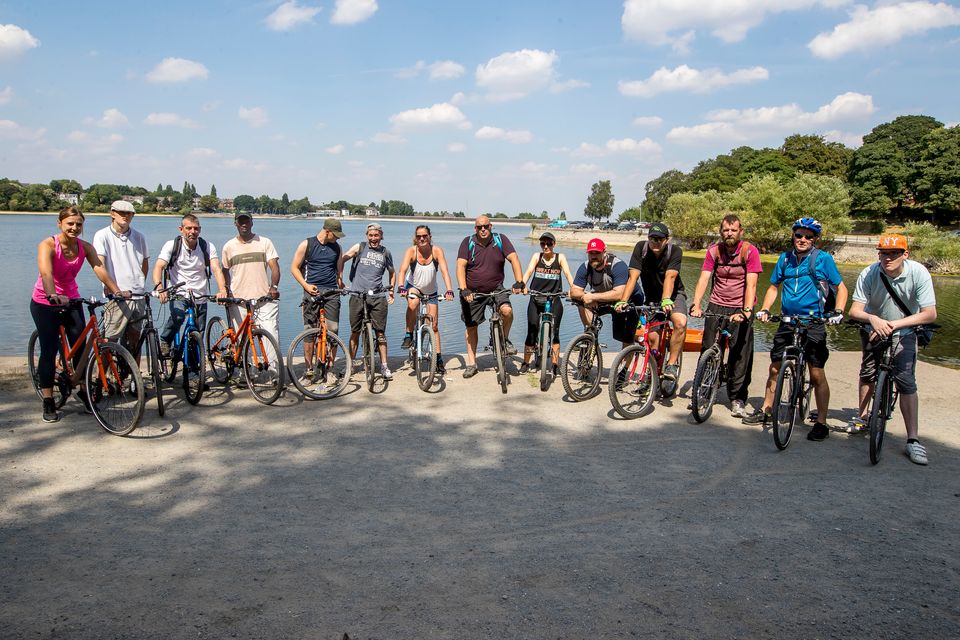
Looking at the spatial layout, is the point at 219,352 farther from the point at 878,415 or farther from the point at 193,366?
the point at 878,415

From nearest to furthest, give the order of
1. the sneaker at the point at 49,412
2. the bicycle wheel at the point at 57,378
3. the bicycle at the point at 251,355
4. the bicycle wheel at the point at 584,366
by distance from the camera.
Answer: the sneaker at the point at 49,412 < the bicycle wheel at the point at 57,378 < the bicycle at the point at 251,355 < the bicycle wheel at the point at 584,366

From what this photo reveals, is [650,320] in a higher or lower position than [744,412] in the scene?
higher

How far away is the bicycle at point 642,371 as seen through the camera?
23.2 ft

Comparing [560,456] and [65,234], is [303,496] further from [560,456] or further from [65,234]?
[65,234]

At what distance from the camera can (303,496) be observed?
15.9 feet

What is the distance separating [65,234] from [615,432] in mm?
5613

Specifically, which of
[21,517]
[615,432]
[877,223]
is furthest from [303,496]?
[877,223]

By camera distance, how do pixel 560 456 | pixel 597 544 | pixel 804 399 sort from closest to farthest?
1. pixel 597 544
2. pixel 560 456
3. pixel 804 399

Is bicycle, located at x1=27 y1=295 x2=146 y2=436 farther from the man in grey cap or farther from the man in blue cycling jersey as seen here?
the man in blue cycling jersey

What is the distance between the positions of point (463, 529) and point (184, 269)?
5.16 metres

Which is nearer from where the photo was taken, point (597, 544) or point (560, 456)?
point (597, 544)

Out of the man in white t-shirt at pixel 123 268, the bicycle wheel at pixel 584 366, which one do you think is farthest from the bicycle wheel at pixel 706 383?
the man in white t-shirt at pixel 123 268

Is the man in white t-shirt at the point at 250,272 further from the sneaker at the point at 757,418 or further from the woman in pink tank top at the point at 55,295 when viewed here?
the sneaker at the point at 757,418

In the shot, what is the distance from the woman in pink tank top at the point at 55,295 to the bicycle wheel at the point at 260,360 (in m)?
1.65
